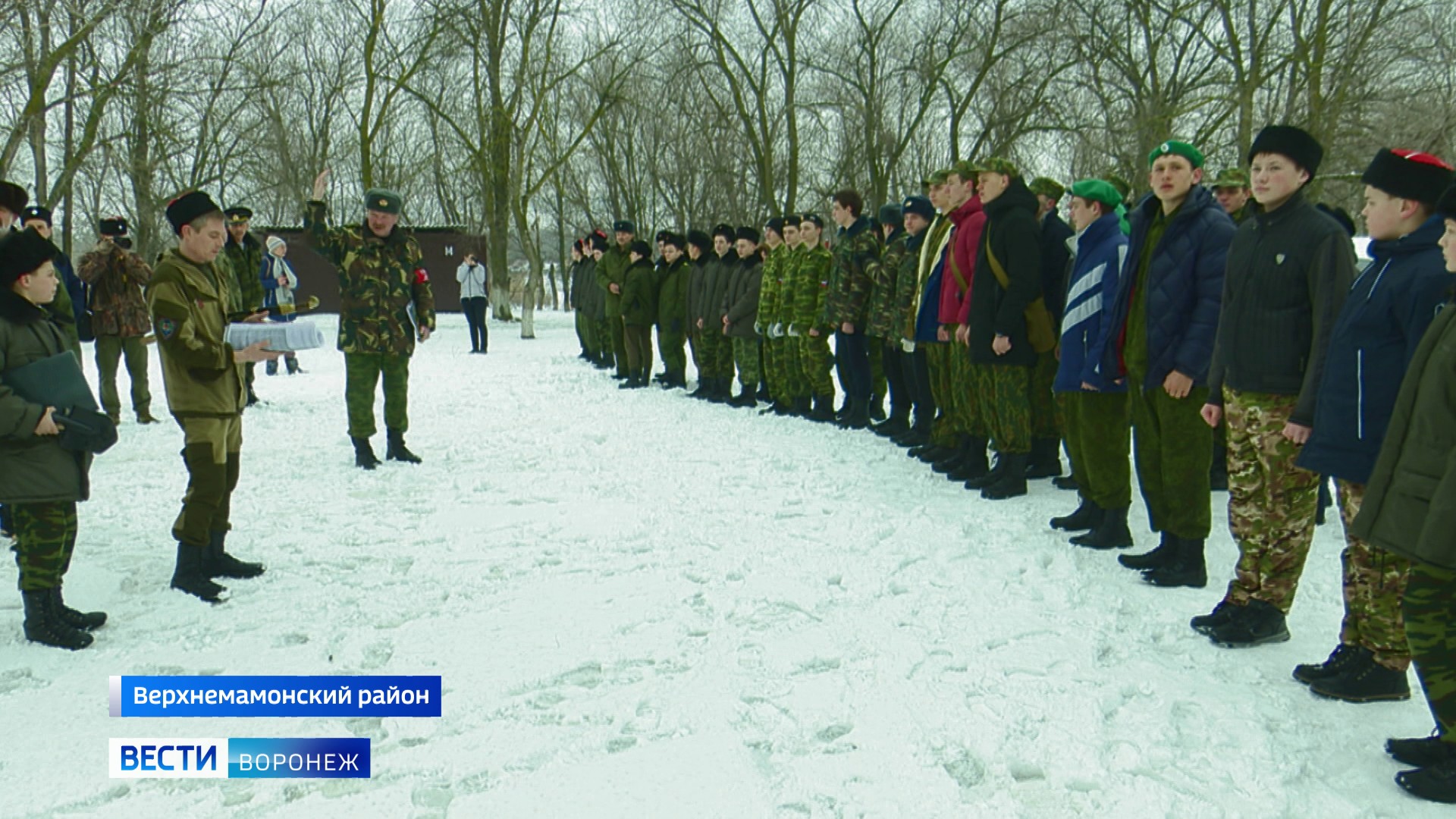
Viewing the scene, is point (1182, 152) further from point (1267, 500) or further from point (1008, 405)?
point (1008, 405)

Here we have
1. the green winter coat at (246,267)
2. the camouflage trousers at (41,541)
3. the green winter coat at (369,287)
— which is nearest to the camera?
the camouflage trousers at (41,541)

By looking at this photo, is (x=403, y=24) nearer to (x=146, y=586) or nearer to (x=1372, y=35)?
(x=1372, y=35)

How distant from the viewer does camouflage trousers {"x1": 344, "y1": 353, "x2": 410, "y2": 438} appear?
25.2 feet

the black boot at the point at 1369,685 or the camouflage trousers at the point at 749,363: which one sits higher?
the camouflage trousers at the point at 749,363

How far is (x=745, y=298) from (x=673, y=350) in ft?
8.35

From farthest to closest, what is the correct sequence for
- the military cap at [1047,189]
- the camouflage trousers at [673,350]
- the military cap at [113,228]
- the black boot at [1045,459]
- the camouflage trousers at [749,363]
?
the camouflage trousers at [673,350] < the camouflage trousers at [749,363] < the military cap at [113,228] < the black boot at [1045,459] < the military cap at [1047,189]

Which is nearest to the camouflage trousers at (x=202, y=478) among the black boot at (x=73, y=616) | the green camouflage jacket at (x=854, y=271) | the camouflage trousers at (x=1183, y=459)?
the black boot at (x=73, y=616)

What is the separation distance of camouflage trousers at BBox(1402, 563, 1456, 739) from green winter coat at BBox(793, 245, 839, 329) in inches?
269

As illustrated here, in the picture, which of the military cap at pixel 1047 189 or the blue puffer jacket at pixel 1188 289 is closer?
the blue puffer jacket at pixel 1188 289

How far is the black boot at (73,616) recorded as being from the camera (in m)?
4.11

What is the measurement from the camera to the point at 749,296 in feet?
35.3

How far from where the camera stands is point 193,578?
4.70 metres

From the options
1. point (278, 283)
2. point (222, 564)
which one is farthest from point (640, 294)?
point (222, 564)

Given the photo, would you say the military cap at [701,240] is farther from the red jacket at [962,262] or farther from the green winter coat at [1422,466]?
the green winter coat at [1422,466]
